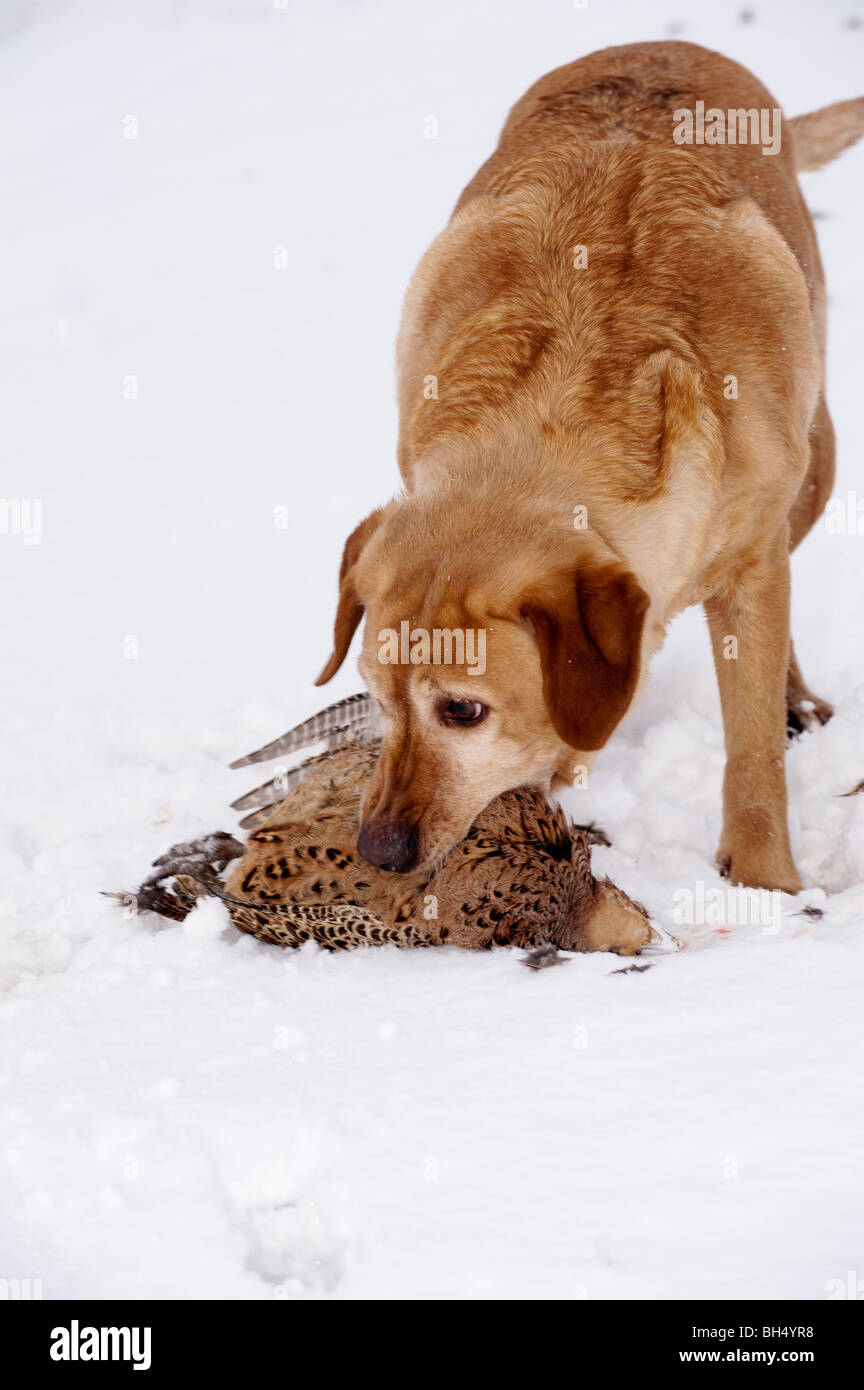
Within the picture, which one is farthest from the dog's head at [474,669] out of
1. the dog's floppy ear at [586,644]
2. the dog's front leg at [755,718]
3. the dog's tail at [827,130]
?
the dog's tail at [827,130]

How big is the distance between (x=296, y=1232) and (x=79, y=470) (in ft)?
15.8

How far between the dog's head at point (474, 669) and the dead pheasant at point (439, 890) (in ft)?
0.40

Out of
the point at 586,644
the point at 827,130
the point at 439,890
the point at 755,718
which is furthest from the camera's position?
the point at 827,130

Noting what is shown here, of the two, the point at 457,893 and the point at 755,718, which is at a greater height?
the point at 755,718

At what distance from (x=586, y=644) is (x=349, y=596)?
2.27ft

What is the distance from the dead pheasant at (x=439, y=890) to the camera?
3.33 m

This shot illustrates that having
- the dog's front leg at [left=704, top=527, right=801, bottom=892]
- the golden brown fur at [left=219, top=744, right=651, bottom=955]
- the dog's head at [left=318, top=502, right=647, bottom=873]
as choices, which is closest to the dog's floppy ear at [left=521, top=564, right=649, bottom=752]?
the dog's head at [left=318, top=502, right=647, bottom=873]

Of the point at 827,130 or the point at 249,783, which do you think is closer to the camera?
the point at 249,783

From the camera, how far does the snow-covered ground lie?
8.54 feet

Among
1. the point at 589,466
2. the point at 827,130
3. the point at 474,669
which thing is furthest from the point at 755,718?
the point at 827,130

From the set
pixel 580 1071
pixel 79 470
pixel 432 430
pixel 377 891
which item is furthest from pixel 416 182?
pixel 580 1071

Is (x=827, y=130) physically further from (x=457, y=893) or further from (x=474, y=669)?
(x=457, y=893)

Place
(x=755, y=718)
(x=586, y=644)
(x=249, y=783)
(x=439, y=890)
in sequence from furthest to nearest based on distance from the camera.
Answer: (x=249, y=783)
(x=755, y=718)
(x=439, y=890)
(x=586, y=644)

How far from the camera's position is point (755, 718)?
13.3 feet
